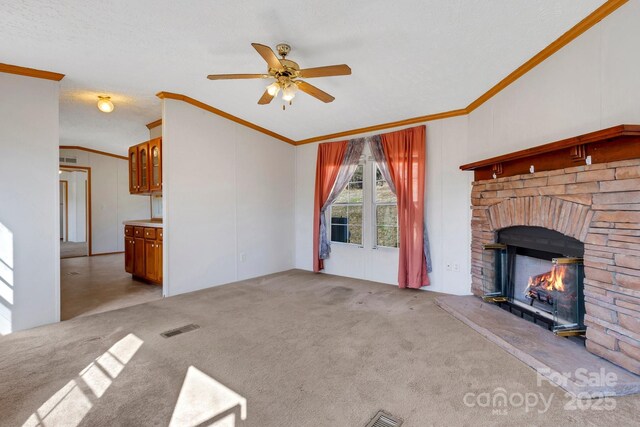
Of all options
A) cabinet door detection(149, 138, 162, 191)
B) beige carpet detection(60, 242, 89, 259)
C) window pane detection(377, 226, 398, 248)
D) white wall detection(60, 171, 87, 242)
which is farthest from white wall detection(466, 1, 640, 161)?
white wall detection(60, 171, 87, 242)

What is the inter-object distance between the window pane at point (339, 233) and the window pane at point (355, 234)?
0.09m

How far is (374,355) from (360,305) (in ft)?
4.23

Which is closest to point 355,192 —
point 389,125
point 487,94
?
point 389,125

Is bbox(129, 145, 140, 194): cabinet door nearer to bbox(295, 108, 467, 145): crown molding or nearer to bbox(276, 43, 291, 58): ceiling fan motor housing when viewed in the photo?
bbox(295, 108, 467, 145): crown molding

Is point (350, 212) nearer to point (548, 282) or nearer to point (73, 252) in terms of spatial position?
point (548, 282)

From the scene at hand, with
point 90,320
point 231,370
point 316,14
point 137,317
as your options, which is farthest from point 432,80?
point 90,320

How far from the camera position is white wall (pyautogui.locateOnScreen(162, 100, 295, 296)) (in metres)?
4.15

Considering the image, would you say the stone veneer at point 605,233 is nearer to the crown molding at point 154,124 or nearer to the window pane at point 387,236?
the window pane at point 387,236

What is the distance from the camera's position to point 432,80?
3375 mm

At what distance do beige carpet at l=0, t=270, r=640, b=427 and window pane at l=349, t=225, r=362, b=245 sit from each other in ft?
5.66

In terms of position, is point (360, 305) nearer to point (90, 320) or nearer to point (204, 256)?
point (204, 256)

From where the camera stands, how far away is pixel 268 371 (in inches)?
87.5

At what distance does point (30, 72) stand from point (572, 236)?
5376 millimetres

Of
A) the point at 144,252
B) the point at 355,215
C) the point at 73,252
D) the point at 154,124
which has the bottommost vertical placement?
the point at 73,252
